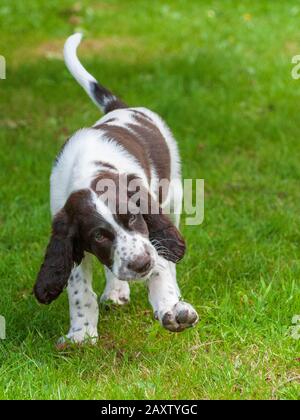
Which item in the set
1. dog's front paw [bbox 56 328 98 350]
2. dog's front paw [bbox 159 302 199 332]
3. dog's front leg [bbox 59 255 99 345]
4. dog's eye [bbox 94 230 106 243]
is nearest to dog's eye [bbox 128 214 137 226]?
dog's eye [bbox 94 230 106 243]

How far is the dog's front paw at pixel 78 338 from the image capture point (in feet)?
14.5

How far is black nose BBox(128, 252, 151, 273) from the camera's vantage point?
3828 millimetres

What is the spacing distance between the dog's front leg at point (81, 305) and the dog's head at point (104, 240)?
260 millimetres

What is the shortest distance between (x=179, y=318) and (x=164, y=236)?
40 cm

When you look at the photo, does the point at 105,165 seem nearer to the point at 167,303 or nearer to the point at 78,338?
the point at 167,303

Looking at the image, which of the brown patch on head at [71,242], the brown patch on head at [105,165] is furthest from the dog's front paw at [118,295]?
the brown patch on head at [105,165]

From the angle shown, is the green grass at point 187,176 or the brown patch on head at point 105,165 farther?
the brown patch on head at point 105,165

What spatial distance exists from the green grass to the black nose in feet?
1.65

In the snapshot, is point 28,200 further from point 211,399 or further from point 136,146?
point 211,399

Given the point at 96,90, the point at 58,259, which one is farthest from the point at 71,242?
the point at 96,90

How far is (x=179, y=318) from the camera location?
4105 mm

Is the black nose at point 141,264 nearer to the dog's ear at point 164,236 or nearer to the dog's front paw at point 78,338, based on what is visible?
the dog's ear at point 164,236

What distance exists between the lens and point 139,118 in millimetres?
5133

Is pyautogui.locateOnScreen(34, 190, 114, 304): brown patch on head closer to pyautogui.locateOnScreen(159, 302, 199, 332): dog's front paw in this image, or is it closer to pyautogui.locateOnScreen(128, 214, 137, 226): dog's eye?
pyautogui.locateOnScreen(128, 214, 137, 226): dog's eye
